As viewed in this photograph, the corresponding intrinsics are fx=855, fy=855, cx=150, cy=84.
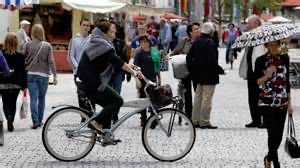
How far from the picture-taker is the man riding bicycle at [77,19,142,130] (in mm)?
9922

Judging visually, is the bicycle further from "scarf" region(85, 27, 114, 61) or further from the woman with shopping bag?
the woman with shopping bag

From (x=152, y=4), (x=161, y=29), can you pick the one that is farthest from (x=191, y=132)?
(x=152, y=4)

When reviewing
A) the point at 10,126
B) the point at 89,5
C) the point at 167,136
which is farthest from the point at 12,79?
the point at 89,5

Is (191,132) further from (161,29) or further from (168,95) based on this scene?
(161,29)

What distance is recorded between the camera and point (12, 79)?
1305 centimetres

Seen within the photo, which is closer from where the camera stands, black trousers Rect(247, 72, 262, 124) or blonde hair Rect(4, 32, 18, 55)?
blonde hair Rect(4, 32, 18, 55)

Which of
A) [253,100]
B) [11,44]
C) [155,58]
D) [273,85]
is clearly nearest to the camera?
[273,85]

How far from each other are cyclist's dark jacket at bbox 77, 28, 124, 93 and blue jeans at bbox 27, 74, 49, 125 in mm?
3369

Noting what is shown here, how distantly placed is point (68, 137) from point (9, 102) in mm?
3498

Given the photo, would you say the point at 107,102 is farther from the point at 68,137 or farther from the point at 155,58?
the point at 155,58

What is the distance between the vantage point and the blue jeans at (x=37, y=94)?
13.3 metres

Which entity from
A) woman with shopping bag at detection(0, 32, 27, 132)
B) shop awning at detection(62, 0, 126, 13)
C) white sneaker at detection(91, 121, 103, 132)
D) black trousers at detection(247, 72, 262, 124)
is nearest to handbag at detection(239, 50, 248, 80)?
black trousers at detection(247, 72, 262, 124)

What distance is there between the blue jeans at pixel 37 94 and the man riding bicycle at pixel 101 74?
11.1 feet

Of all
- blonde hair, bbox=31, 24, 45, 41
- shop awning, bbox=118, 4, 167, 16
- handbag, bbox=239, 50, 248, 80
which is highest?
blonde hair, bbox=31, 24, 45, 41
